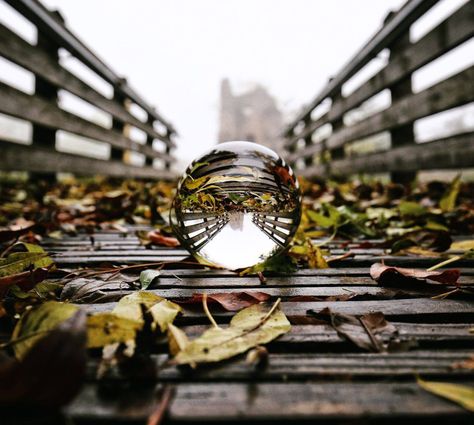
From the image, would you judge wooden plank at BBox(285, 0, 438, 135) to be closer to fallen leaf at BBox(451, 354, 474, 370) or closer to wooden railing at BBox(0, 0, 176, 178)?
fallen leaf at BBox(451, 354, 474, 370)

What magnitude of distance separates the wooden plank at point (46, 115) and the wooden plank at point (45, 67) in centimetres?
24

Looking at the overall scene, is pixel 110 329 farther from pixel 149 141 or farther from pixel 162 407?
pixel 149 141

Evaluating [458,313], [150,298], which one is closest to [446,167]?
[458,313]

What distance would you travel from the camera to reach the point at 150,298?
622mm

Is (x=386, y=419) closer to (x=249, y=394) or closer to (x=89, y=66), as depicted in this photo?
(x=249, y=394)

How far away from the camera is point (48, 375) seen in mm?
341

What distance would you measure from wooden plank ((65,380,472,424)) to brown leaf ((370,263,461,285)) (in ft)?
1.20

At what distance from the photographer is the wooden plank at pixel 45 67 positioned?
2.38 metres

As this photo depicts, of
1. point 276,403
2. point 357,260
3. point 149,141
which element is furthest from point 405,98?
point 149,141

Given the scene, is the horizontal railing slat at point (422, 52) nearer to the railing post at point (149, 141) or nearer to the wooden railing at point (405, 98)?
the wooden railing at point (405, 98)

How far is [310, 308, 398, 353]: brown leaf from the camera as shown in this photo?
1.68 ft

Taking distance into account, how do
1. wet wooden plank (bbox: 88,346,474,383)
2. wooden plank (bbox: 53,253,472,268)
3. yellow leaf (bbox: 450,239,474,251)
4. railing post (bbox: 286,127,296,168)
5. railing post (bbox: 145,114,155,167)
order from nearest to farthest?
wet wooden plank (bbox: 88,346,474,383) → wooden plank (bbox: 53,253,472,268) → yellow leaf (bbox: 450,239,474,251) → railing post (bbox: 145,114,155,167) → railing post (bbox: 286,127,296,168)

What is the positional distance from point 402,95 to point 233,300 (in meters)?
3.09

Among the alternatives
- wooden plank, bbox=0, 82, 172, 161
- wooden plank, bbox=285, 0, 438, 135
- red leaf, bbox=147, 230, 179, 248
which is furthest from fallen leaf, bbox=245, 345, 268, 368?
wooden plank, bbox=285, 0, 438, 135
